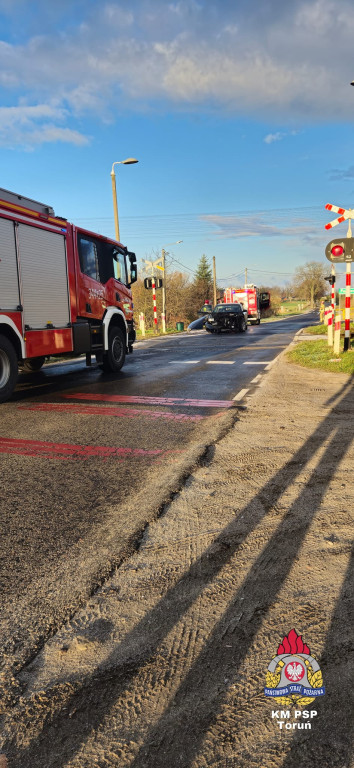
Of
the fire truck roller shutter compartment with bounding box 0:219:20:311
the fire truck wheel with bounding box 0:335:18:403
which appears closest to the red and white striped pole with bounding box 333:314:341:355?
the fire truck roller shutter compartment with bounding box 0:219:20:311

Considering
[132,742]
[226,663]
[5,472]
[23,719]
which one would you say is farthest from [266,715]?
[5,472]

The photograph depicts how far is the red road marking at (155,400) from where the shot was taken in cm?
767

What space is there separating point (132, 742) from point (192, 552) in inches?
51.3

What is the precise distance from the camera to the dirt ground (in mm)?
1657

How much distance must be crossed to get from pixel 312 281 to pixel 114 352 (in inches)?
4060

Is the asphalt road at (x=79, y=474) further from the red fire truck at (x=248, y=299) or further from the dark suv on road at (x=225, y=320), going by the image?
the red fire truck at (x=248, y=299)

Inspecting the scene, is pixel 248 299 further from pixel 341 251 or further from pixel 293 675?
pixel 293 675

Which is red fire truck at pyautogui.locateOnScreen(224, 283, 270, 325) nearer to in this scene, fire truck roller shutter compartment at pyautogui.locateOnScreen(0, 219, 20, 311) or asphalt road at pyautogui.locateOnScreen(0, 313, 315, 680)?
asphalt road at pyautogui.locateOnScreen(0, 313, 315, 680)

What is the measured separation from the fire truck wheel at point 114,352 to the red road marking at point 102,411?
3.70 m

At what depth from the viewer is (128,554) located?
2.95m

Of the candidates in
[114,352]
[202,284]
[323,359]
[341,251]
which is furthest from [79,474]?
[202,284]

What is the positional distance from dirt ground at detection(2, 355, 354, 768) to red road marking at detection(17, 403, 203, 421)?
117 inches

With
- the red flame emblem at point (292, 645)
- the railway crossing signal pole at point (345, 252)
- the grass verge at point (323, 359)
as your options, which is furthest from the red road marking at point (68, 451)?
the railway crossing signal pole at point (345, 252)

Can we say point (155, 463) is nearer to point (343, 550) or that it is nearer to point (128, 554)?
point (128, 554)
